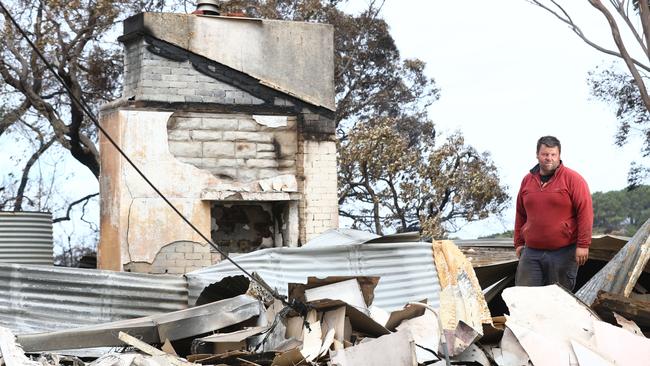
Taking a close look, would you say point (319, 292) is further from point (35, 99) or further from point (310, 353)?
point (35, 99)

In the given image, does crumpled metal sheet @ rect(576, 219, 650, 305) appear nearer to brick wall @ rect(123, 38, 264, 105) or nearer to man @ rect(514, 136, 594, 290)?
man @ rect(514, 136, 594, 290)

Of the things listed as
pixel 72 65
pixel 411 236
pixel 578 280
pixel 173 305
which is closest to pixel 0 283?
pixel 173 305

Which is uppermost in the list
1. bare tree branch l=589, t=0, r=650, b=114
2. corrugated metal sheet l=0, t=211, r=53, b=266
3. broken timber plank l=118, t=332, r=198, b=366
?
bare tree branch l=589, t=0, r=650, b=114

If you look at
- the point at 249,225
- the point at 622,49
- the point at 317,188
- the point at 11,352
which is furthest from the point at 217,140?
the point at 622,49

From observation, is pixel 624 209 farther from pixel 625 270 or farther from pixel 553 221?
pixel 553 221

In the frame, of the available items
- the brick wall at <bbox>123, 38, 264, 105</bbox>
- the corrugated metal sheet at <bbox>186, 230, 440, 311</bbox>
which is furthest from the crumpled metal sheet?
the brick wall at <bbox>123, 38, 264, 105</bbox>

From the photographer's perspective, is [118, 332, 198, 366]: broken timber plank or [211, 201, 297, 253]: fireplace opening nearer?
[118, 332, 198, 366]: broken timber plank

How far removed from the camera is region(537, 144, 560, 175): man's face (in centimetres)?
753

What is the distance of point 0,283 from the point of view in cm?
806

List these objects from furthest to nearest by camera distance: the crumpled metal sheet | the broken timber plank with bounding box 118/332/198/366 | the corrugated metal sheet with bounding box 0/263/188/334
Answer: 1. the corrugated metal sheet with bounding box 0/263/188/334
2. the crumpled metal sheet
3. the broken timber plank with bounding box 118/332/198/366

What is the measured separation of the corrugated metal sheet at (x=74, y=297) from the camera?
8.10 metres

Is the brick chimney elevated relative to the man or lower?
elevated

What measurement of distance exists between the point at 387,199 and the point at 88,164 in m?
6.48

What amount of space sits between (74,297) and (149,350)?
238cm
